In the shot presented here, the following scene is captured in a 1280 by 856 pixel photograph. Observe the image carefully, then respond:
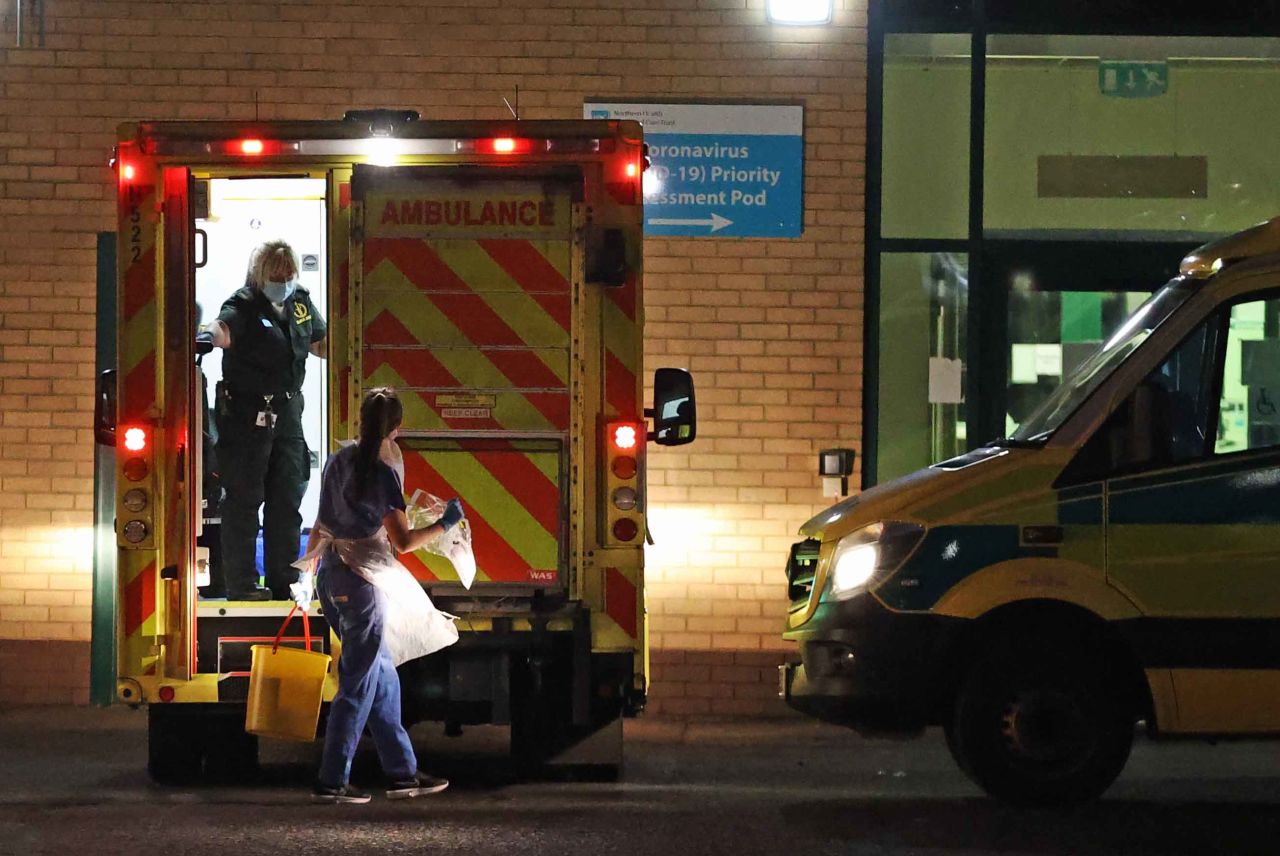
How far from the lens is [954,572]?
761 centimetres

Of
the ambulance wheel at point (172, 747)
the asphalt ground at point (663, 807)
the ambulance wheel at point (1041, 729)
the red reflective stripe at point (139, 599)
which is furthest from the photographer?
the ambulance wheel at point (172, 747)

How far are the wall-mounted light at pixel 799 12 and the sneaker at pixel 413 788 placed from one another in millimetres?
4745

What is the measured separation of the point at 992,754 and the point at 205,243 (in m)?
3.95

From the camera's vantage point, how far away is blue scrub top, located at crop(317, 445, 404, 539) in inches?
301

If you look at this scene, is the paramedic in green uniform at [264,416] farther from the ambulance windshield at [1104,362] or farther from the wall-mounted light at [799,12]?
the wall-mounted light at [799,12]

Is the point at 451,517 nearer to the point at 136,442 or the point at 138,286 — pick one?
the point at 136,442

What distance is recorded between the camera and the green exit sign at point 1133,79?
10914 mm

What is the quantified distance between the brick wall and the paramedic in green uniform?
2.34 m

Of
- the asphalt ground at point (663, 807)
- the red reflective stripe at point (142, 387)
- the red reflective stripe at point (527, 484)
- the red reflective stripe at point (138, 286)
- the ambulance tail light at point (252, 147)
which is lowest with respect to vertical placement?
→ the asphalt ground at point (663, 807)

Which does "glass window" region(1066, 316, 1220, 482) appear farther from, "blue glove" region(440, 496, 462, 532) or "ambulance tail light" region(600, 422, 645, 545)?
"blue glove" region(440, 496, 462, 532)

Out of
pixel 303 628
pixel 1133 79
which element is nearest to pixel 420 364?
pixel 303 628

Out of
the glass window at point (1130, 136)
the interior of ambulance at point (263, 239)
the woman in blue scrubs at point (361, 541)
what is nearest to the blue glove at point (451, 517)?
the woman in blue scrubs at point (361, 541)

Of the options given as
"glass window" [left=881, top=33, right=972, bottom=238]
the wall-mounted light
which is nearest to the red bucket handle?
"glass window" [left=881, top=33, right=972, bottom=238]

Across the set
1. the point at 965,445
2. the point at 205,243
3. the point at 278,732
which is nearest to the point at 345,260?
the point at 205,243
